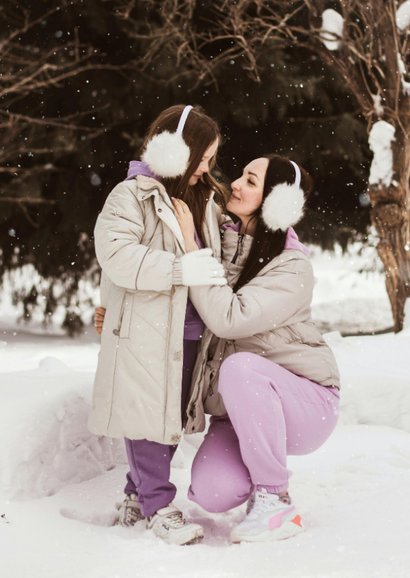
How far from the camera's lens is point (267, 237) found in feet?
9.59

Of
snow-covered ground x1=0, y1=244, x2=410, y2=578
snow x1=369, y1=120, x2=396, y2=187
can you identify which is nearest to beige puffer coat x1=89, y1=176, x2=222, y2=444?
snow-covered ground x1=0, y1=244, x2=410, y2=578

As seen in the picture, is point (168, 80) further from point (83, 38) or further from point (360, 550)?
point (360, 550)

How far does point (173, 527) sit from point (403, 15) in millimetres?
5277

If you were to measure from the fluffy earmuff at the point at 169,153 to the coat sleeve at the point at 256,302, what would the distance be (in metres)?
0.43

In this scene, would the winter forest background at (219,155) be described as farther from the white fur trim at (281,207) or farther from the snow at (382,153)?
the white fur trim at (281,207)

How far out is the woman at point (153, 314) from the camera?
105 inches

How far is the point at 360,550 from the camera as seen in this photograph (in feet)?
8.09

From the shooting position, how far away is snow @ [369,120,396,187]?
21.8ft

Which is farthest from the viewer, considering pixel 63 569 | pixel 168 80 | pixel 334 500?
pixel 168 80

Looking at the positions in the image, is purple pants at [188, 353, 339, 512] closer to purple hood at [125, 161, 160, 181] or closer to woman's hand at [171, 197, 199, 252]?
woman's hand at [171, 197, 199, 252]

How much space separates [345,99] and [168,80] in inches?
81.8

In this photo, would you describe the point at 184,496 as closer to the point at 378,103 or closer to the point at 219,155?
the point at 378,103

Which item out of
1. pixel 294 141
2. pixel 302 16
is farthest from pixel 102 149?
pixel 302 16

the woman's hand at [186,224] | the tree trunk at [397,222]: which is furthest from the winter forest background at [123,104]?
the woman's hand at [186,224]
